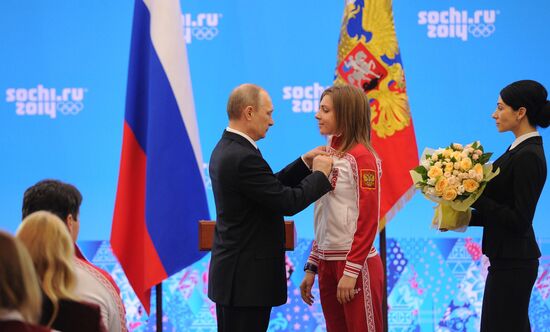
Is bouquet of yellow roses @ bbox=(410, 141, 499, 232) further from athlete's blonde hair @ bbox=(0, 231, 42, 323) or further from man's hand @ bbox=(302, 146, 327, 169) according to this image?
athlete's blonde hair @ bbox=(0, 231, 42, 323)

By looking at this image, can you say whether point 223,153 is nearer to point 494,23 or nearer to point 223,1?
point 223,1

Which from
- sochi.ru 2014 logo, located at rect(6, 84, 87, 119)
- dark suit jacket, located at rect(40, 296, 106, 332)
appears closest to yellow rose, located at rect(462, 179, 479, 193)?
dark suit jacket, located at rect(40, 296, 106, 332)

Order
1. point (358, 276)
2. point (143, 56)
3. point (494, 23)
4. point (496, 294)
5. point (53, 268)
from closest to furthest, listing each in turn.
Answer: point (53, 268), point (358, 276), point (496, 294), point (143, 56), point (494, 23)

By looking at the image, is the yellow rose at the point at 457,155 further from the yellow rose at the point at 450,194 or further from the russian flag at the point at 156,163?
the russian flag at the point at 156,163

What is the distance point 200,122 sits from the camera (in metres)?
4.52

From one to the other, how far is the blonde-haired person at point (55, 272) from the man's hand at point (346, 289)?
1.12m

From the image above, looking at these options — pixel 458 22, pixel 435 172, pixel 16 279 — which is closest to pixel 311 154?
pixel 435 172

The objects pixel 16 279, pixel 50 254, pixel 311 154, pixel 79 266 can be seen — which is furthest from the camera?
pixel 311 154

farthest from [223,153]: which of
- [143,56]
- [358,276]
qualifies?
[143,56]

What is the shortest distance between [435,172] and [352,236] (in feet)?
1.41

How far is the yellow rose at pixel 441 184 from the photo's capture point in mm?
2744

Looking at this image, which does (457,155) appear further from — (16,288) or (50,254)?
(16,288)

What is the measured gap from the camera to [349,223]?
269 centimetres

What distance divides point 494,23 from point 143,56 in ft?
7.64
